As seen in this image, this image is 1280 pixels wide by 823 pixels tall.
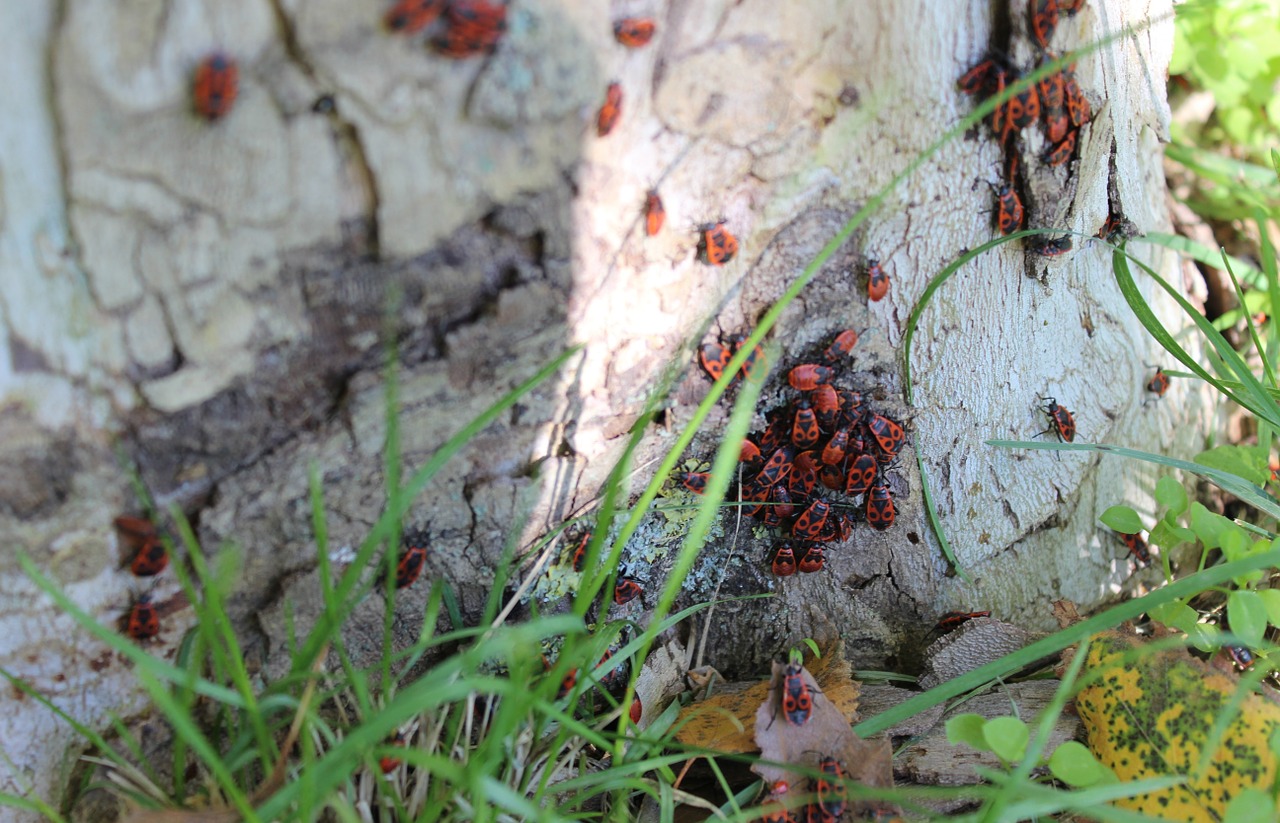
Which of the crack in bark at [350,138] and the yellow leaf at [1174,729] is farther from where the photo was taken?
the yellow leaf at [1174,729]

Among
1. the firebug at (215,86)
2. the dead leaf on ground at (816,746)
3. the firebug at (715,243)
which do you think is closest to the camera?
the firebug at (215,86)

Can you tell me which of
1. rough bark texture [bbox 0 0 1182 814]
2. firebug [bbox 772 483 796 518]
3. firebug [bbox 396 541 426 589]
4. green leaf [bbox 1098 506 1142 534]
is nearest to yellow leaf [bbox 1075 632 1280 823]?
green leaf [bbox 1098 506 1142 534]

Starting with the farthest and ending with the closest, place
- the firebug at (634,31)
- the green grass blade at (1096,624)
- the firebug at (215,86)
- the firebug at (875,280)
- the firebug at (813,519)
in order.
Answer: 1. the firebug at (813,519)
2. the firebug at (875,280)
3. the green grass blade at (1096,624)
4. the firebug at (634,31)
5. the firebug at (215,86)

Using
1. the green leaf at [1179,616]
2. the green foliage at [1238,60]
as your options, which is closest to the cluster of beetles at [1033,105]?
the green leaf at [1179,616]

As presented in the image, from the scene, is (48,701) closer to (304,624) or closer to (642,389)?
(304,624)

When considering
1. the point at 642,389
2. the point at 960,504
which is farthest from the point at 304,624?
the point at 960,504

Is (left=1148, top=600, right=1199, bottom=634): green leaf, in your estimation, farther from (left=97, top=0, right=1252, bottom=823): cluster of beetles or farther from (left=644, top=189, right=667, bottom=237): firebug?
(left=644, top=189, right=667, bottom=237): firebug

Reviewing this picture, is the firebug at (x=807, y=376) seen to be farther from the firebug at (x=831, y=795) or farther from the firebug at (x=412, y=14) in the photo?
the firebug at (x=412, y=14)
